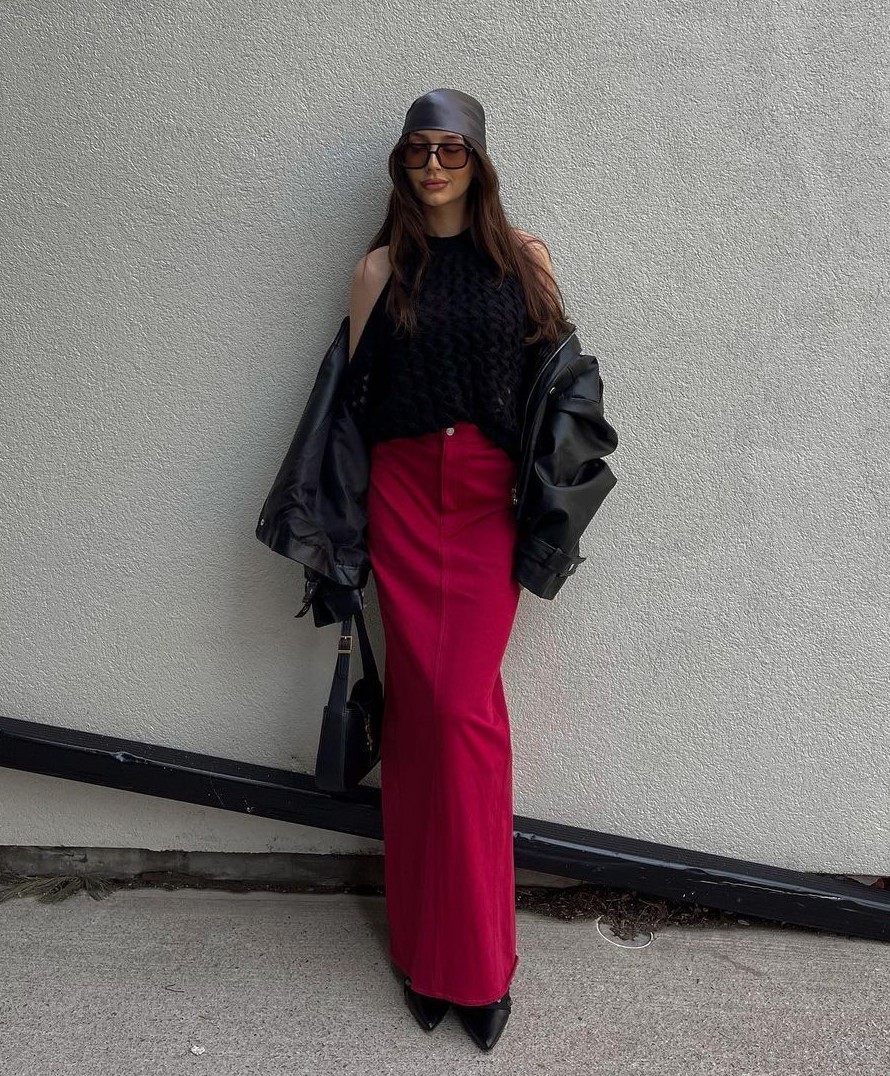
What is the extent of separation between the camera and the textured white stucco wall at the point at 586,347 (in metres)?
2.24

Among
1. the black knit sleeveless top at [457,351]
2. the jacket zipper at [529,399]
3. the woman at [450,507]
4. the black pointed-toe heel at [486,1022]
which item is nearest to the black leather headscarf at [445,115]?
the woman at [450,507]

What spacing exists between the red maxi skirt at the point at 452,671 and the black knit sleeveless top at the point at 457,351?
52 millimetres

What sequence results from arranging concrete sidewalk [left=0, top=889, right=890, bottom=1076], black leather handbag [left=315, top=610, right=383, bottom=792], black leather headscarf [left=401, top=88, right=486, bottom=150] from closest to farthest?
black leather headscarf [left=401, top=88, right=486, bottom=150]
concrete sidewalk [left=0, top=889, right=890, bottom=1076]
black leather handbag [left=315, top=610, right=383, bottom=792]

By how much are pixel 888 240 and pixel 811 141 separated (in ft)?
1.00

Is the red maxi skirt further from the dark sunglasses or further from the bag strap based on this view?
the dark sunglasses

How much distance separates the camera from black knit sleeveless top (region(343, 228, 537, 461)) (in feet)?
6.69

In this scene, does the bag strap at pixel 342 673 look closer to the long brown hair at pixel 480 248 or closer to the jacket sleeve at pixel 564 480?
the jacket sleeve at pixel 564 480

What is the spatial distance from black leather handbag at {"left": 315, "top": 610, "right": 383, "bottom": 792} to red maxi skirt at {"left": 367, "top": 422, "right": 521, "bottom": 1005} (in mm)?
→ 117

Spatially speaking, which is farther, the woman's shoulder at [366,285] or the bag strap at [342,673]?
the bag strap at [342,673]

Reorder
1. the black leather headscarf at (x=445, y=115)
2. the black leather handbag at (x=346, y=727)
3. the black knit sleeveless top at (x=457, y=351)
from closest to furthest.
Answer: the black leather headscarf at (x=445, y=115) < the black knit sleeveless top at (x=457, y=351) < the black leather handbag at (x=346, y=727)

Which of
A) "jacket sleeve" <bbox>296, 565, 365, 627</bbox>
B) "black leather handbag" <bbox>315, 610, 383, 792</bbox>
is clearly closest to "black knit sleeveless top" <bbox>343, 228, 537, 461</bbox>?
"jacket sleeve" <bbox>296, 565, 365, 627</bbox>

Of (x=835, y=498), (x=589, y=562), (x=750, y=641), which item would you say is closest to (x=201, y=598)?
(x=589, y=562)

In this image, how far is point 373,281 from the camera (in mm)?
2141


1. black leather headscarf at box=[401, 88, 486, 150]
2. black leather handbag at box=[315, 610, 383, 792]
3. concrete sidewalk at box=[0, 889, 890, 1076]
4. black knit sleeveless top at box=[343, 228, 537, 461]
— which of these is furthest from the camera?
black leather handbag at box=[315, 610, 383, 792]
